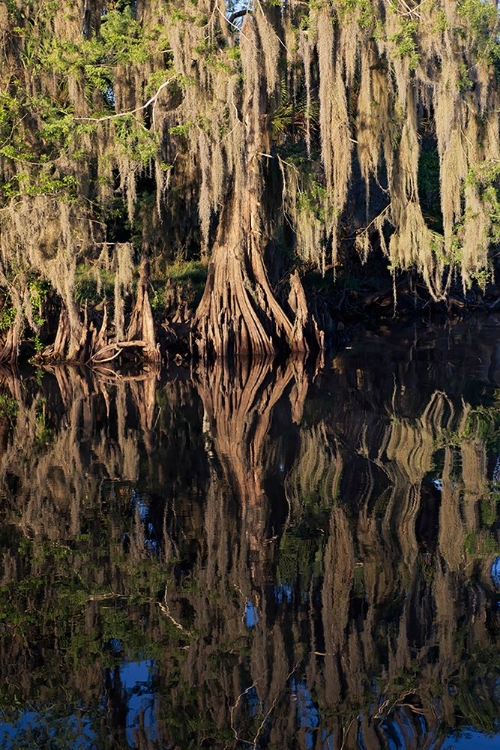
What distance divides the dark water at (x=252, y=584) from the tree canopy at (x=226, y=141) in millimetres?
5981

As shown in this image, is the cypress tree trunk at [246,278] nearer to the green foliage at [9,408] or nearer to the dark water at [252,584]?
the green foliage at [9,408]

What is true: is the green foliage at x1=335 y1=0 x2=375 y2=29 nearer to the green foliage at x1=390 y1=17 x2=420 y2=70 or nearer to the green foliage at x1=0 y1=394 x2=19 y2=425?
the green foliage at x1=390 y1=17 x2=420 y2=70

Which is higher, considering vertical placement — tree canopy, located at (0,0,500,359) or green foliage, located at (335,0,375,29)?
green foliage, located at (335,0,375,29)

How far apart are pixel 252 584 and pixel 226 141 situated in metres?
11.2

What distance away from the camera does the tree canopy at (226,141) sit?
1464cm

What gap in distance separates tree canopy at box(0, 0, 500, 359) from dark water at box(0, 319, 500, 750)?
5981mm

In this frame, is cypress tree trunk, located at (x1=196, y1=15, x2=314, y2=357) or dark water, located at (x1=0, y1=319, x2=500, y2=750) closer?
dark water, located at (x1=0, y1=319, x2=500, y2=750)

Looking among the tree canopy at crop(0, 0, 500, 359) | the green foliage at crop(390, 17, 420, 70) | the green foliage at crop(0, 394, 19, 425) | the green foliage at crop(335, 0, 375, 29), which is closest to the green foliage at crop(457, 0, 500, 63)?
the tree canopy at crop(0, 0, 500, 359)

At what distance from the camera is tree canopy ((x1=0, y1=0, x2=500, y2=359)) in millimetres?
14641

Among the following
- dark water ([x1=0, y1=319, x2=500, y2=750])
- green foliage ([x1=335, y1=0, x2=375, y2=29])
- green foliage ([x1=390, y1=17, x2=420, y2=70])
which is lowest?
dark water ([x1=0, y1=319, x2=500, y2=750])

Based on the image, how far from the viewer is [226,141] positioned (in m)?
15.2

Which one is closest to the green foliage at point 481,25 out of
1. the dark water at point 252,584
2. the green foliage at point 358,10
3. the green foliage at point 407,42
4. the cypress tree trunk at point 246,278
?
the green foliage at point 407,42

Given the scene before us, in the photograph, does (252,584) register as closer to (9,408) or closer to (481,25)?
(9,408)

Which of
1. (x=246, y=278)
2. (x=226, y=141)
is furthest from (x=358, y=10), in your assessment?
(x=246, y=278)
